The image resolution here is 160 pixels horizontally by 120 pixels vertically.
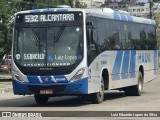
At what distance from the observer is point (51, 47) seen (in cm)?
1939

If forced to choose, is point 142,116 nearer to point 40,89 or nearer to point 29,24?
point 40,89

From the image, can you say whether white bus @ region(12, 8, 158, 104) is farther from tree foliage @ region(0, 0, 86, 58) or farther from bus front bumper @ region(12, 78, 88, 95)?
tree foliage @ region(0, 0, 86, 58)

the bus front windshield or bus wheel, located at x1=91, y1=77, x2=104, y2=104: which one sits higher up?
the bus front windshield

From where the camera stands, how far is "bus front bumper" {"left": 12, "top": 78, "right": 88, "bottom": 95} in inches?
749

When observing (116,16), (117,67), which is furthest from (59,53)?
(116,16)

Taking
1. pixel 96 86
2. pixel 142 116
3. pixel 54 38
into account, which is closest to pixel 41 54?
pixel 54 38

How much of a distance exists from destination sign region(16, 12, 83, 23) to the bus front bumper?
7.07 feet

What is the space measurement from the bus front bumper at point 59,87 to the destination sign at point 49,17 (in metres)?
2.15

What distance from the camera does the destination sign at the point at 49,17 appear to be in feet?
64.1

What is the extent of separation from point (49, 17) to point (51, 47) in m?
1.09

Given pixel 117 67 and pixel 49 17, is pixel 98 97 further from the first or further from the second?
pixel 49 17

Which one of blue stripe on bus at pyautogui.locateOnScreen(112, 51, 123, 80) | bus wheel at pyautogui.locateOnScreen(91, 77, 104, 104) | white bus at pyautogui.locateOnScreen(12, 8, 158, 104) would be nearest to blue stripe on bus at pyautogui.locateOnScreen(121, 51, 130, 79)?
blue stripe on bus at pyautogui.locateOnScreen(112, 51, 123, 80)

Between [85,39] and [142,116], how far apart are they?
196 inches

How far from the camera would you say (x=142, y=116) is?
15.1 meters
